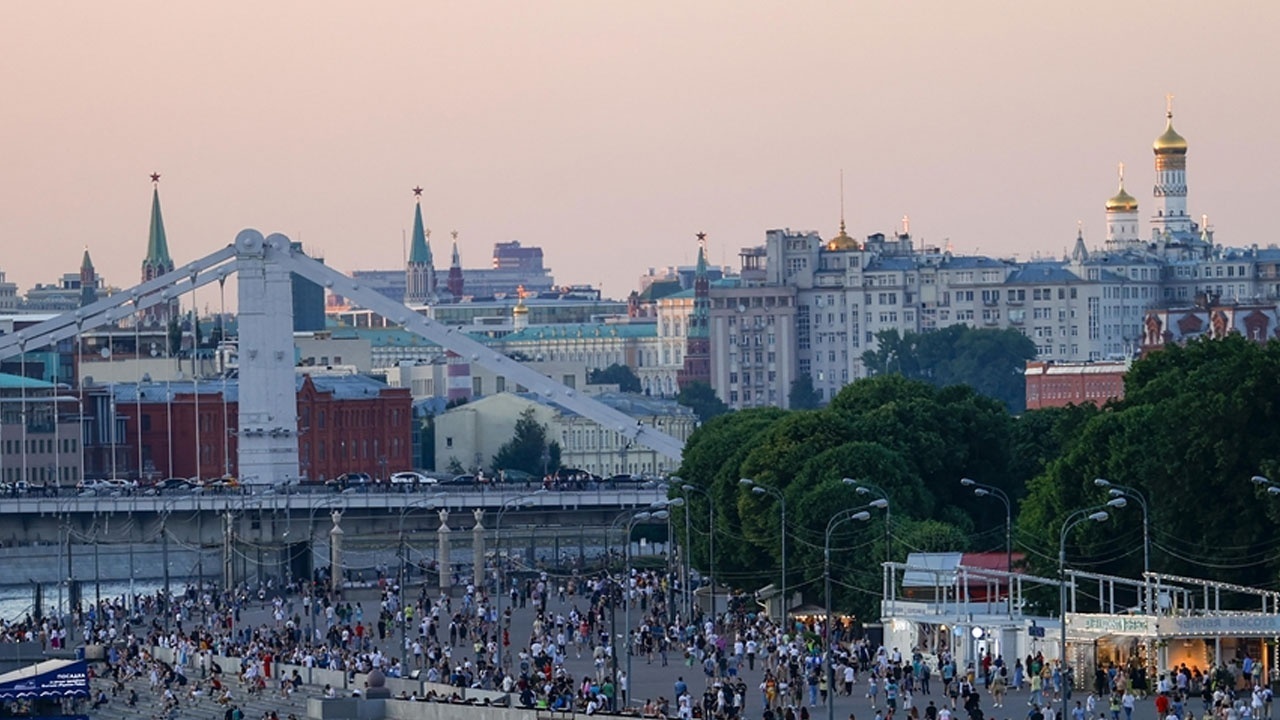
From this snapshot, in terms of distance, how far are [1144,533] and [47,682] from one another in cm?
2180

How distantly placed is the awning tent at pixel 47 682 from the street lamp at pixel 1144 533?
20.3m

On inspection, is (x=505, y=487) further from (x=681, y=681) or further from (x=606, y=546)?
(x=681, y=681)

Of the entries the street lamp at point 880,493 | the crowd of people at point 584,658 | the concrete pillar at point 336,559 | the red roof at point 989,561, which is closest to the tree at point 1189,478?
the red roof at point 989,561

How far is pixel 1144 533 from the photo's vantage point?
8325 cm

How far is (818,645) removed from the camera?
3433 inches

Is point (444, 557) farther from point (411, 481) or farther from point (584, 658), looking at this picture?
point (584, 658)

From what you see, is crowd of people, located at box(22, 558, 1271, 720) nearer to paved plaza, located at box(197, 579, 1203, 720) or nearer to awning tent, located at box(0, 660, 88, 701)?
paved plaza, located at box(197, 579, 1203, 720)

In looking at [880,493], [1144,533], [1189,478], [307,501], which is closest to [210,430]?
[307,501]

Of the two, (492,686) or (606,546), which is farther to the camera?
(606,546)

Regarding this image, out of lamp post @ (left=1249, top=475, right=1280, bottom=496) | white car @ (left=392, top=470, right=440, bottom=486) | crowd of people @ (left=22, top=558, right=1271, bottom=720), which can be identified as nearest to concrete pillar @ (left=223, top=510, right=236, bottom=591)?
crowd of people @ (left=22, top=558, right=1271, bottom=720)

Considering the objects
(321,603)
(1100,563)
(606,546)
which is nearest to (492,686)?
(1100,563)

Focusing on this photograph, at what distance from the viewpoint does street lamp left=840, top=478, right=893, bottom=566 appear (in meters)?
91.2

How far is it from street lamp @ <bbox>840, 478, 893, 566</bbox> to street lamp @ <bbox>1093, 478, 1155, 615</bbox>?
5568 millimetres

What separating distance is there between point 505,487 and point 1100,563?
6275 centimetres
